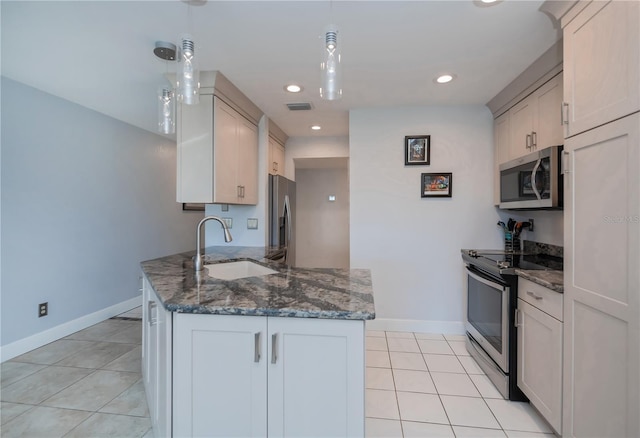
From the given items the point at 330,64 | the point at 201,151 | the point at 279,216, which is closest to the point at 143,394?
the point at 201,151

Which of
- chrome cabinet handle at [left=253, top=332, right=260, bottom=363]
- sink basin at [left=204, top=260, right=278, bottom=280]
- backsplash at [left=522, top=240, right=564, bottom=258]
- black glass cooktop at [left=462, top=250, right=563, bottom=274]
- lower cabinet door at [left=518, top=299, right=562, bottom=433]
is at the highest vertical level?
backsplash at [left=522, top=240, right=564, bottom=258]

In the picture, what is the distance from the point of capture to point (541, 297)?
5.73ft

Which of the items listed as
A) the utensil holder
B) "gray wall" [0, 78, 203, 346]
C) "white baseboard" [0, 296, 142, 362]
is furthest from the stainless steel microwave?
"white baseboard" [0, 296, 142, 362]

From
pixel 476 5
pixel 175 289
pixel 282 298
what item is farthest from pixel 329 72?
pixel 175 289

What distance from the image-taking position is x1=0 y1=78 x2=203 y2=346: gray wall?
2.53 metres

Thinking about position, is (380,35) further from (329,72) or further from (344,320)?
(344,320)

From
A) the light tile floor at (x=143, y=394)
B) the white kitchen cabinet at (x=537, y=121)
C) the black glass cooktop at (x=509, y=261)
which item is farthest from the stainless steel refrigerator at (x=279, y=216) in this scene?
the white kitchen cabinet at (x=537, y=121)

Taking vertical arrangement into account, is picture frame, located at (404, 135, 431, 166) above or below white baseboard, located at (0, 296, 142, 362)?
above

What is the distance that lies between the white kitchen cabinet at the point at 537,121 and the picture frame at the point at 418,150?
28.7 inches

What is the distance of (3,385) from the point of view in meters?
2.12

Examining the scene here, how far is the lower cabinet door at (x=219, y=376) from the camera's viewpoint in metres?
1.24

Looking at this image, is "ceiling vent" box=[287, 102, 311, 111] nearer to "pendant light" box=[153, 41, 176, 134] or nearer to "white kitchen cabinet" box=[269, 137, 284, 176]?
"white kitchen cabinet" box=[269, 137, 284, 176]

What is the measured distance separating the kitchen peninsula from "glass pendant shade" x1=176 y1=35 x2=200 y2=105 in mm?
1023

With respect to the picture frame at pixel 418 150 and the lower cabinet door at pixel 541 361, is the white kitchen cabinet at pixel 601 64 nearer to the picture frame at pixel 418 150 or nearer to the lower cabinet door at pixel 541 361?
the lower cabinet door at pixel 541 361
